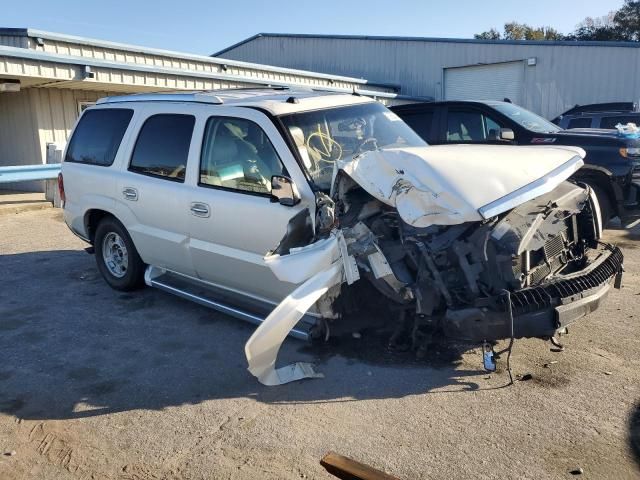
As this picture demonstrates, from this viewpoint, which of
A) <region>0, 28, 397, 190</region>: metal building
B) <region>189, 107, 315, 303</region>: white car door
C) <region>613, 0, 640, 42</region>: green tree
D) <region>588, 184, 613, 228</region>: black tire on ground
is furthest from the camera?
<region>613, 0, 640, 42</region>: green tree

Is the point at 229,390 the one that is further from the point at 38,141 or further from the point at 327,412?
the point at 38,141

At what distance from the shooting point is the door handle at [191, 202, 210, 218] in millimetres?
4859

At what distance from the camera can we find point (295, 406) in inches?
148

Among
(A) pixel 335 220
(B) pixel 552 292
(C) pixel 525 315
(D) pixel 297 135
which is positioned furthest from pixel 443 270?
(D) pixel 297 135

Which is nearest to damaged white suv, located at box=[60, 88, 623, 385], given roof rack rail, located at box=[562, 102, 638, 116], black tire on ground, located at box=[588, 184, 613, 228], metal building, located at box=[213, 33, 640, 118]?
black tire on ground, located at box=[588, 184, 613, 228]

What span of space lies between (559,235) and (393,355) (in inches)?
59.7

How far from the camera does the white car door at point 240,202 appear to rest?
4461 millimetres

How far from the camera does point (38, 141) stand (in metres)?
13.3

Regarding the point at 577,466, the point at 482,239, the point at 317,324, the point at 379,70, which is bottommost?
the point at 577,466

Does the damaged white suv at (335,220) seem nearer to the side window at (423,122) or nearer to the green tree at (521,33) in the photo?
the side window at (423,122)

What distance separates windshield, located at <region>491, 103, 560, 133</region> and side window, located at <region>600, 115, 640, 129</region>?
4.56 m

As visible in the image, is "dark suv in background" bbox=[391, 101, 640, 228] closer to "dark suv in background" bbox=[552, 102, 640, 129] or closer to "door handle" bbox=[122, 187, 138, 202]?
"dark suv in background" bbox=[552, 102, 640, 129]

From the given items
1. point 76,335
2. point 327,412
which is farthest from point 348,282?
point 76,335

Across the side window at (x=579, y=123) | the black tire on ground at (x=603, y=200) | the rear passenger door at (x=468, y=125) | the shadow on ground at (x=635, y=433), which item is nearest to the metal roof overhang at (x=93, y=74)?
the rear passenger door at (x=468, y=125)
